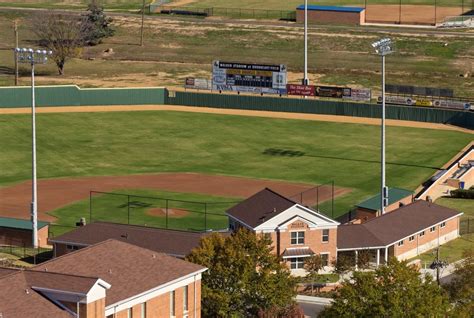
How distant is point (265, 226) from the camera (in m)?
84.1

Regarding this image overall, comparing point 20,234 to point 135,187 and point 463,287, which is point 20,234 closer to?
point 135,187

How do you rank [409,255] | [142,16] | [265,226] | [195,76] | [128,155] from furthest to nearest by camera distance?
1. [142,16]
2. [195,76]
3. [128,155]
4. [409,255]
5. [265,226]

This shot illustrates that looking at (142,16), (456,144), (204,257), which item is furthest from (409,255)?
(142,16)

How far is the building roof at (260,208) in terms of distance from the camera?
8462 cm

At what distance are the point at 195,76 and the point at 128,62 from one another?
14.1 metres

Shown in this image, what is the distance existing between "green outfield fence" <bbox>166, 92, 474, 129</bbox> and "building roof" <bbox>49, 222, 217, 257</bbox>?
2488 inches

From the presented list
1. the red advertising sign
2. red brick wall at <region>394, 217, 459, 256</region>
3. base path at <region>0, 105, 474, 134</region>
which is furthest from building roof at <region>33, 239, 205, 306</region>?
the red advertising sign

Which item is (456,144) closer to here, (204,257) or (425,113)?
(425,113)

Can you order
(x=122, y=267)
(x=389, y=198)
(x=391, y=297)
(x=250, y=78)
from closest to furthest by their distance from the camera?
1. (x=122, y=267)
2. (x=391, y=297)
3. (x=389, y=198)
4. (x=250, y=78)

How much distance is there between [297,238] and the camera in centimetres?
8569

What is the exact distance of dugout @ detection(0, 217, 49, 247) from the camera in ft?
309

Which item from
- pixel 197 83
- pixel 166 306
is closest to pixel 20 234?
pixel 166 306

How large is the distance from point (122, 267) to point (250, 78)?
302 ft

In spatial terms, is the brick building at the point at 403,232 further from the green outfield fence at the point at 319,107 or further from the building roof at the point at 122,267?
the green outfield fence at the point at 319,107
